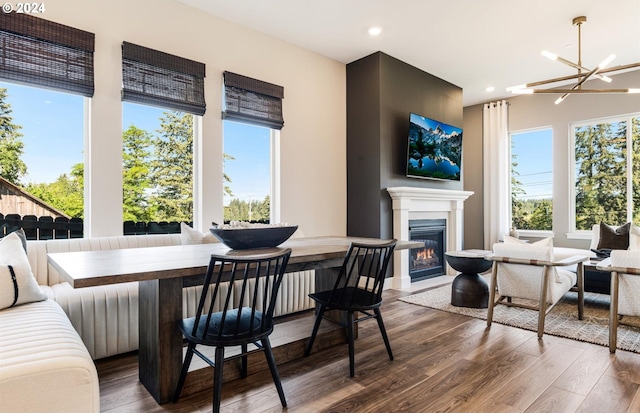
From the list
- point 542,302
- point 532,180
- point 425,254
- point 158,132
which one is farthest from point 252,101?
point 532,180

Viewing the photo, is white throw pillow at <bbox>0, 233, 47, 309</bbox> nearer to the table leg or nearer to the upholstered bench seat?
the upholstered bench seat

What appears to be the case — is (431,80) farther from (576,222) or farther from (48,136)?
(48,136)

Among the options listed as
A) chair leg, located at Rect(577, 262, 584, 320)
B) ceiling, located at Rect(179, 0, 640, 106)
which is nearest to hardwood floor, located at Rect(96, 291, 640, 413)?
chair leg, located at Rect(577, 262, 584, 320)

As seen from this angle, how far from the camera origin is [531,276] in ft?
10.2

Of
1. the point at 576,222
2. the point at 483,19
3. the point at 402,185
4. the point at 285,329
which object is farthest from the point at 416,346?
the point at 576,222

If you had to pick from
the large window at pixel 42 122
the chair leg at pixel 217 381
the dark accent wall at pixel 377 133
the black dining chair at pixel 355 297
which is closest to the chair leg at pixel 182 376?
the chair leg at pixel 217 381

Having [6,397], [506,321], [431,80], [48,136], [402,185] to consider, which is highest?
[431,80]

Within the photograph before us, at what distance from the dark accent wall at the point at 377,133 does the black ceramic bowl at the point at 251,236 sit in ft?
8.38

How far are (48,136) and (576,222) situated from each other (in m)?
7.03

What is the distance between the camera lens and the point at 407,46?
4.54 metres

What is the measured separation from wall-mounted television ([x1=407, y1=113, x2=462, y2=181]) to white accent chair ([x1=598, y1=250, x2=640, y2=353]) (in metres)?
2.66

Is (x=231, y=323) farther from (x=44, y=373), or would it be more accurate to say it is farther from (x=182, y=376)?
(x=44, y=373)

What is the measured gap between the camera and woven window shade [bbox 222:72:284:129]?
3.94m

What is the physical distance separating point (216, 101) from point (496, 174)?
5.02m
